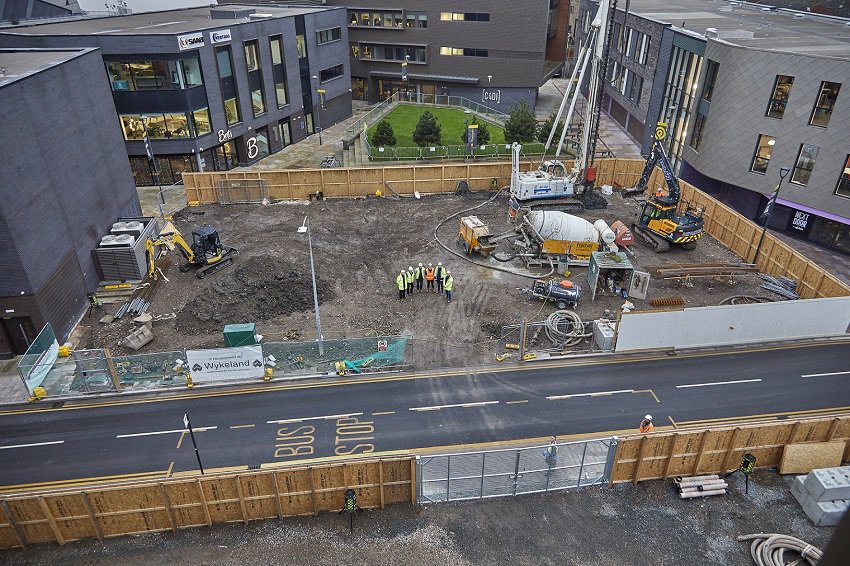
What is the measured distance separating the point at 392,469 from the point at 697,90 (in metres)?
40.8

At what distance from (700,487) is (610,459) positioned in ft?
11.5

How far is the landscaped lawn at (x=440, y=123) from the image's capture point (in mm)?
57375

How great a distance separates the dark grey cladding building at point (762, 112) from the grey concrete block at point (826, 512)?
25.1 meters

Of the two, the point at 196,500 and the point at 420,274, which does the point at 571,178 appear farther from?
the point at 196,500

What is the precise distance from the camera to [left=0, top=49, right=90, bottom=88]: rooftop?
1105 inches

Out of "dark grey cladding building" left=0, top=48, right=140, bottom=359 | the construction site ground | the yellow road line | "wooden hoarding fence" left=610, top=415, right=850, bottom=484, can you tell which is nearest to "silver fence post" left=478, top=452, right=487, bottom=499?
the construction site ground

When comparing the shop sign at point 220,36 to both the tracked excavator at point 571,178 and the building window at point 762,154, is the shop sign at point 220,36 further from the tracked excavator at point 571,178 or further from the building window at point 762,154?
the building window at point 762,154

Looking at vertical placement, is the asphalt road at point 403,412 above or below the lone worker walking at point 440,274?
below

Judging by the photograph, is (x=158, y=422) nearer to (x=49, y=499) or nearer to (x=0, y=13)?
(x=49, y=499)

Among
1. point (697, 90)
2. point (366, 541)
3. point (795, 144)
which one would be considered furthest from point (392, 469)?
point (697, 90)

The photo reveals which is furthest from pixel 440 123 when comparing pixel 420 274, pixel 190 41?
pixel 420 274

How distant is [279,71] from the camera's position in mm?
54906

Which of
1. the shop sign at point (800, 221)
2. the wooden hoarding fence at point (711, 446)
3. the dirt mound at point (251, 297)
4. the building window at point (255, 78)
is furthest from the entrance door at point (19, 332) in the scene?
the shop sign at point (800, 221)

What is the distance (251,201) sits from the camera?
44.1 metres
